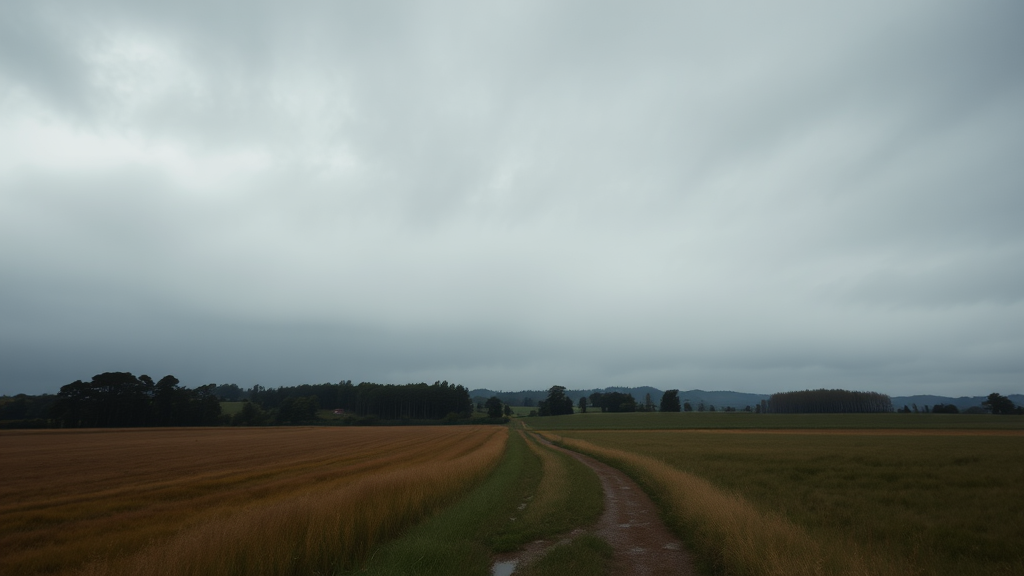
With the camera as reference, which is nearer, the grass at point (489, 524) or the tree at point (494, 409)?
→ the grass at point (489, 524)

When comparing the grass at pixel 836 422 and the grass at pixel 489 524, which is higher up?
the grass at pixel 489 524

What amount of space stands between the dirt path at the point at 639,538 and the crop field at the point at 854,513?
0.55 m

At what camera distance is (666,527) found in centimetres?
1231

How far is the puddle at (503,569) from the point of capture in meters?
8.66

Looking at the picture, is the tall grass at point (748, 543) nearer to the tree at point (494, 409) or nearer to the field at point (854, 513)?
the field at point (854, 513)

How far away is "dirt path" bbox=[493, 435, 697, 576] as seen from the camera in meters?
8.90

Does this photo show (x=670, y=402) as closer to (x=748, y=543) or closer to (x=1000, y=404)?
(x=1000, y=404)

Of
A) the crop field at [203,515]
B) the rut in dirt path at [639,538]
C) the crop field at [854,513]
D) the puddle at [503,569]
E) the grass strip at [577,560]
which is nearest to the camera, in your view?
the crop field at [854,513]

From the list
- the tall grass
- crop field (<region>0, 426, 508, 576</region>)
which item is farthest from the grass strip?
crop field (<region>0, 426, 508, 576</region>)

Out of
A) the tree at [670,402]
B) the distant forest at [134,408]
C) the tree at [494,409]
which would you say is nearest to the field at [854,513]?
the distant forest at [134,408]

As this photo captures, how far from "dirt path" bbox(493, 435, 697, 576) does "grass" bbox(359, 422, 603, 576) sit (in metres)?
0.66

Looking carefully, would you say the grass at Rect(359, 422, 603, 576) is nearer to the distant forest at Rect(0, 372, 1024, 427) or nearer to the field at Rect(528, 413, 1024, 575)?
the field at Rect(528, 413, 1024, 575)

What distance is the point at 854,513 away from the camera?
1320cm

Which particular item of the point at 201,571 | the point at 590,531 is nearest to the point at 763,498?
the point at 590,531
